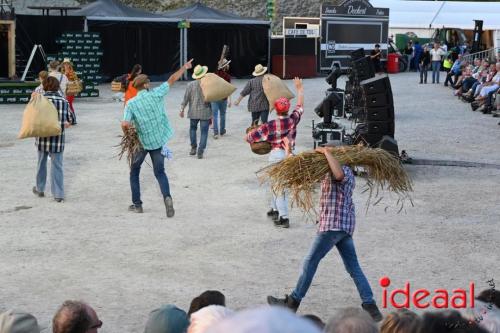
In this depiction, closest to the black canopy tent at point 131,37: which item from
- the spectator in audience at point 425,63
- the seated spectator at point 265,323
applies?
the spectator in audience at point 425,63

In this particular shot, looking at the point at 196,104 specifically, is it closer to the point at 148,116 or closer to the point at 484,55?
the point at 148,116

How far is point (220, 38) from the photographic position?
34844mm

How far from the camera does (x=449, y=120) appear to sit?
2161cm

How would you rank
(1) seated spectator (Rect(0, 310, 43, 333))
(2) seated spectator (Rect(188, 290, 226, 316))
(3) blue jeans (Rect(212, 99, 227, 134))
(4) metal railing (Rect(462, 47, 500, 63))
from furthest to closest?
(4) metal railing (Rect(462, 47, 500, 63)) → (3) blue jeans (Rect(212, 99, 227, 134)) → (2) seated spectator (Rect(188, 290, 226, 316)) → (1) seated spectator (Rect(0, 310, 43, 333))

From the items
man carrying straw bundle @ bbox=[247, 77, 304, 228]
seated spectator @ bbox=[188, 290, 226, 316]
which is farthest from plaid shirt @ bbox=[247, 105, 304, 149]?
seated spectator @ bbox=[188, 290, 226, 316]

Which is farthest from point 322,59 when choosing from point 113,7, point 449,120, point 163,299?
point 163,299

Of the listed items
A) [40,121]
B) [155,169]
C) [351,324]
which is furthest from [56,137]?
[351,324]

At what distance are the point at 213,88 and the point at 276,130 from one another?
5.85m

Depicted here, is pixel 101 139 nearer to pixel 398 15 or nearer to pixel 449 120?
pixel 449 120

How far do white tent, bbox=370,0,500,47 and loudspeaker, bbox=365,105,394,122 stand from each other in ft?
96.1

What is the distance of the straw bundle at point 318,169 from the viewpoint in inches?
284

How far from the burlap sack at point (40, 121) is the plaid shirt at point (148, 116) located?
1.17 metres

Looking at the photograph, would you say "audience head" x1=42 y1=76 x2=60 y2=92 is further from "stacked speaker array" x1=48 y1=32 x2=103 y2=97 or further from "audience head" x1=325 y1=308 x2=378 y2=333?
"stacked speaker array" x1=48 y1=32 x2=103 y2=97

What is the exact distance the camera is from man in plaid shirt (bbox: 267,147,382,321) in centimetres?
720
